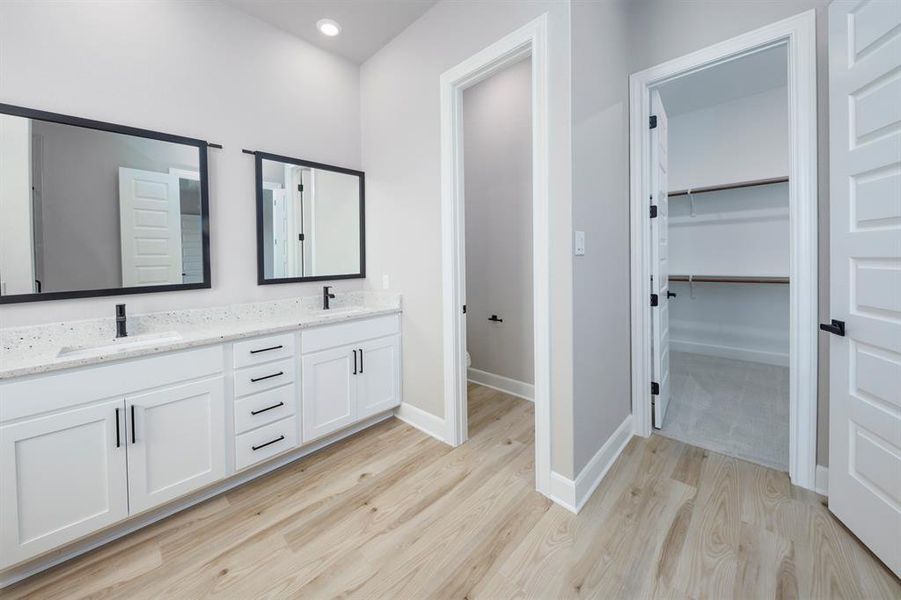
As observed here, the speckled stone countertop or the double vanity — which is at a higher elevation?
the speckled stone countertop

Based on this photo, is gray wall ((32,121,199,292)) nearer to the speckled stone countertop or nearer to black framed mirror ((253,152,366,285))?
the speckled stone countertop

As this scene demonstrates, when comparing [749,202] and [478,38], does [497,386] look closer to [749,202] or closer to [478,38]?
[478,38]

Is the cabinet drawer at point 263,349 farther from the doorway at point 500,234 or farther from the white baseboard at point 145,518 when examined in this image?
the doorway at point 500,234

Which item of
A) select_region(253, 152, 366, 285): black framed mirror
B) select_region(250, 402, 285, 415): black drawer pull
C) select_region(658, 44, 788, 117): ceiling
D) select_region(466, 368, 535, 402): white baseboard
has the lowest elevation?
select_region(466, 368, 535, 402): white baseboard

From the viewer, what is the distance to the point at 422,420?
2533mm

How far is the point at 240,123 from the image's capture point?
90.0 inches

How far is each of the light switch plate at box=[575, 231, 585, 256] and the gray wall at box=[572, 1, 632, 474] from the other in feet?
0.11

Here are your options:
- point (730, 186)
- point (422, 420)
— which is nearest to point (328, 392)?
point (422, 420)

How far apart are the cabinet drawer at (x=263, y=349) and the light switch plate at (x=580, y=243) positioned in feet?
5.27

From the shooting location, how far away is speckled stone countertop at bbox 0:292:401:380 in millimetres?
1431

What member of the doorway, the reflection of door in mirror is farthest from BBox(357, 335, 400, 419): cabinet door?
the reflection of door in mirror

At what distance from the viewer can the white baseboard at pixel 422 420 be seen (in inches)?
94.8

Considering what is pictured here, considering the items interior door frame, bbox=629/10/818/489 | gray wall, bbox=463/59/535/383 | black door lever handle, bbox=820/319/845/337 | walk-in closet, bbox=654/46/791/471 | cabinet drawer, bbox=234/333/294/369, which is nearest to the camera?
black door lever handle, bbox=820/319/845/337

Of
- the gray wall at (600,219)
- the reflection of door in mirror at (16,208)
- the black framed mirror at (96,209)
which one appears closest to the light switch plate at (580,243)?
the gray wall at (600,219)
